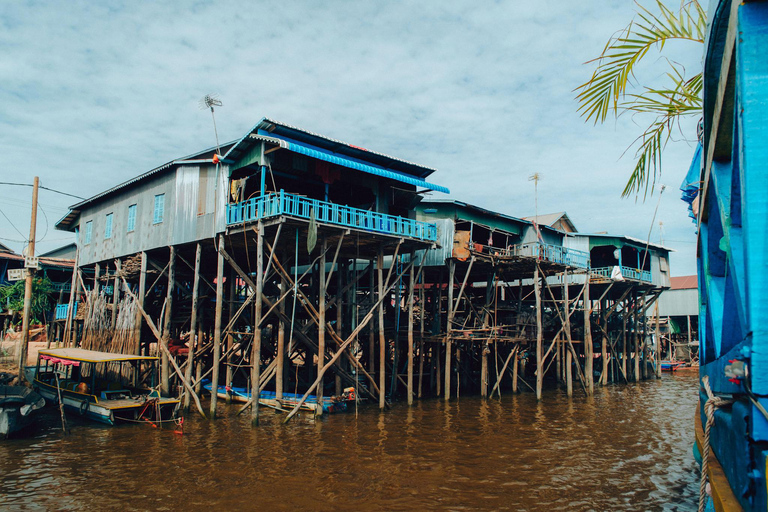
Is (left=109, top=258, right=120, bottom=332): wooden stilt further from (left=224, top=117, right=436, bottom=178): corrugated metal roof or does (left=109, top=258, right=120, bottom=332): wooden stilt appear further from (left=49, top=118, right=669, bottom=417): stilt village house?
(left=224, top=117, right=436, bottom=178): corrugated metal roof

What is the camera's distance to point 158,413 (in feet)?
51.2

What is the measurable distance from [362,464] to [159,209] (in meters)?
13.8

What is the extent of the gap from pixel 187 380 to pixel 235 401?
3218mm

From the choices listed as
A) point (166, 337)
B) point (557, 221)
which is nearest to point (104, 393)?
Result: point (166, 337)

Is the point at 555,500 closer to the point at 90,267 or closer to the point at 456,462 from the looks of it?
the point at 456,462

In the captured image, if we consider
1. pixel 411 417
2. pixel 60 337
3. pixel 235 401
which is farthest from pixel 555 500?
pixel 60 337

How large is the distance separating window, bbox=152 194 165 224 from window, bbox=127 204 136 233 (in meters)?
1.94

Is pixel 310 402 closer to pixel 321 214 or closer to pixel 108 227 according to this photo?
pixel 321 214

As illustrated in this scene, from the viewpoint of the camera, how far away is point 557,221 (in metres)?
32.3

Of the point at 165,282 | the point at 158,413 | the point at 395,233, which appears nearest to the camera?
the point at 158,413

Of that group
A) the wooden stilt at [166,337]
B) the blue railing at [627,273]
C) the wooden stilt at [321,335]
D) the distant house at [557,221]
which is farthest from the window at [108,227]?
the blue railing at [627,273]

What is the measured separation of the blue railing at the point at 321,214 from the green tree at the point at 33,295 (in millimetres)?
21358

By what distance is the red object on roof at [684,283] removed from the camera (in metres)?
48.7

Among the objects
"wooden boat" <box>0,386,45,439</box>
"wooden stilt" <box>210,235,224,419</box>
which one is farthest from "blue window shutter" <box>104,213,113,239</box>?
"wooden boat" <box>0,386,45,439</box>
